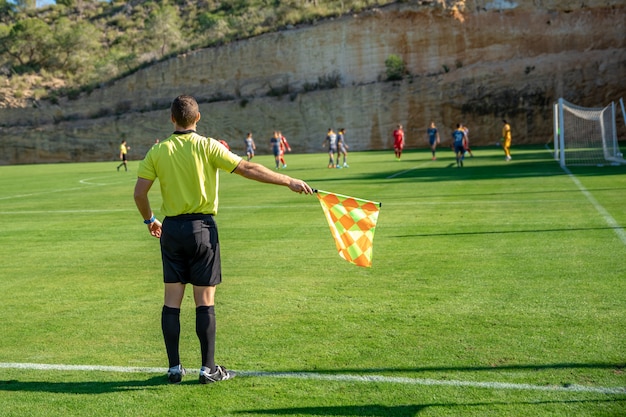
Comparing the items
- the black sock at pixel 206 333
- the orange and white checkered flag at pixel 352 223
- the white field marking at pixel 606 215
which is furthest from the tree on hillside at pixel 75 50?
the black sock at pixel 206 333

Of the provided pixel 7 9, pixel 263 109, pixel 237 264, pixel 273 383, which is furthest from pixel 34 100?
pixel 273 383

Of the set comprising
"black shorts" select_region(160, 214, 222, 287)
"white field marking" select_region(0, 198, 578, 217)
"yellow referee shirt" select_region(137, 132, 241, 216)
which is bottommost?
"white field marking" select_region(0, 198, 578, 217)

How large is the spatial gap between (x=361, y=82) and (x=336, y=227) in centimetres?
6993

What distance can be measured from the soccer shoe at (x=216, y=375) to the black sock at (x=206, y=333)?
0.13ft

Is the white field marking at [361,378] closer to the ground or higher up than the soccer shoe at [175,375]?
closer to the ground

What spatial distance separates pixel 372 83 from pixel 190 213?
68.7 meters

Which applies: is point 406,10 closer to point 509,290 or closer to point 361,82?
point 361,82

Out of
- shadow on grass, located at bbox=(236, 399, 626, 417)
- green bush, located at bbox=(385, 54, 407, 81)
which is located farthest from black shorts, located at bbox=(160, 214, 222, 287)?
green bush, located at bbox=(385, 54, 407, 81)

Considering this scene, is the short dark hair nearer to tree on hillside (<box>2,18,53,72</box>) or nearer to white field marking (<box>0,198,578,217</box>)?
white field marking (<box>0,198,578,217</box>)

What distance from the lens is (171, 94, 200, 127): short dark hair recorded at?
6035mm

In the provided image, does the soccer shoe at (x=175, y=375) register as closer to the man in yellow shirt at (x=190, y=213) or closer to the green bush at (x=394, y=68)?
the man in yellow shirt at (x=190, y=213)

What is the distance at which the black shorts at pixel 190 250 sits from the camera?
6.02 metres

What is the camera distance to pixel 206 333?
608 centimetres

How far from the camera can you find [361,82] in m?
75.5
